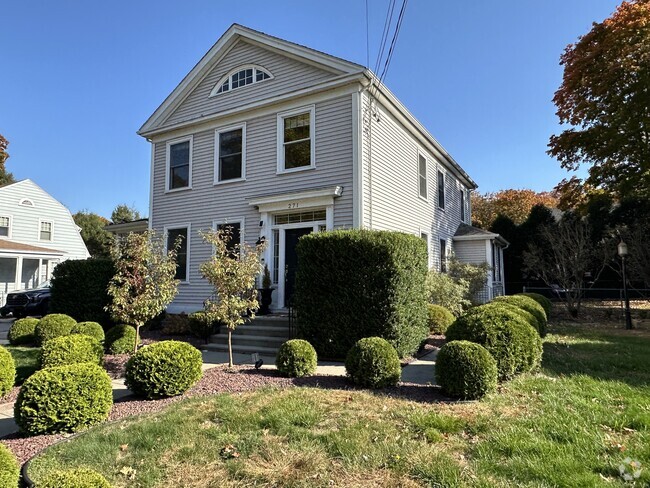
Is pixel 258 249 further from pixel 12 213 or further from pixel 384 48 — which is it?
pixel 12 213

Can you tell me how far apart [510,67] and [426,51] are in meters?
3.65

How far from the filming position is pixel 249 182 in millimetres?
11789

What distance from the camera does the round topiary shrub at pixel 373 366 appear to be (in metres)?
5.16

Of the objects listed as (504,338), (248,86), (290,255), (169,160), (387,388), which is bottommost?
(387,388)

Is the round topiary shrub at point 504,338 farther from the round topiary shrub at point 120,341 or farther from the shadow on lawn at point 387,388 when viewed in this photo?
the round topiary shrub at point 120,341

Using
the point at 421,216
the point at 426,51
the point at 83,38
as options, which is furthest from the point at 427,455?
the point at 83,38

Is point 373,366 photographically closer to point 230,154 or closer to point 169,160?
point 230,154

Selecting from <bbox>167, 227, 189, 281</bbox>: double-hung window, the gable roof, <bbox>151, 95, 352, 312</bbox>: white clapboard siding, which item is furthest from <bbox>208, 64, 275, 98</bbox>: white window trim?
<bbox>167, 227, 189, 281</bbox>: double-hung window

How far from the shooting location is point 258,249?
712 cm

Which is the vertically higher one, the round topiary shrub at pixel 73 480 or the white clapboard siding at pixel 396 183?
the white clapboard siding at pixel 396 183

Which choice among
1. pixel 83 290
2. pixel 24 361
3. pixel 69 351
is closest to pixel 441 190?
pixel 83 290

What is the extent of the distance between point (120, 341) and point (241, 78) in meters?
8.56

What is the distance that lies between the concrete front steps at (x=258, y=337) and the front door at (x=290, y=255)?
1.52 metres

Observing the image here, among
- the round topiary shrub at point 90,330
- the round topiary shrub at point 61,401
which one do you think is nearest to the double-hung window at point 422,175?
the round topiary shrub at point 90,330
